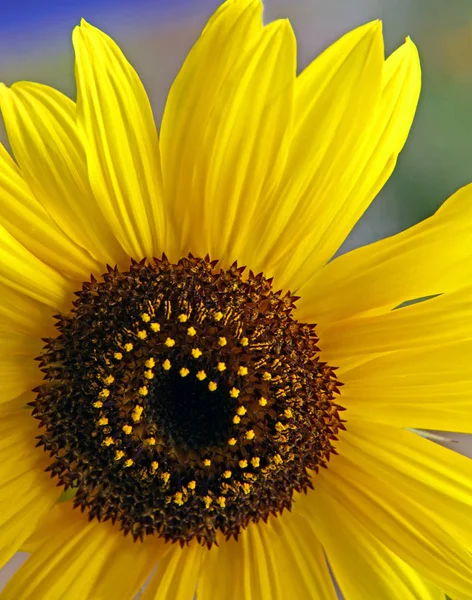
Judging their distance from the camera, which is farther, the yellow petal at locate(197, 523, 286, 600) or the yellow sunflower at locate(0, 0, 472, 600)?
the yellow petal at locate(197, 523, 286, 600)

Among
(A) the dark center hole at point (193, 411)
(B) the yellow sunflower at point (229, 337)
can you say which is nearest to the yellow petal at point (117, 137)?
(B) the yellow sunflower at point (229, 337)

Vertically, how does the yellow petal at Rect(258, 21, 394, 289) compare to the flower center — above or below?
above

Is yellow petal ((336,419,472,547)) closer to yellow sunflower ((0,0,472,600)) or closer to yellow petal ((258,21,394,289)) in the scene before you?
yellow sunflower ((0,0,472,600))

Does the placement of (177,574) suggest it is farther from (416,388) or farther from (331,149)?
(331,149)

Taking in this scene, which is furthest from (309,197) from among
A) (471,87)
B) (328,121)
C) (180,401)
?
(471,87)

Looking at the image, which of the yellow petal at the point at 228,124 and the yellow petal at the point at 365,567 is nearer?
the yellow petal at the point at 228,124

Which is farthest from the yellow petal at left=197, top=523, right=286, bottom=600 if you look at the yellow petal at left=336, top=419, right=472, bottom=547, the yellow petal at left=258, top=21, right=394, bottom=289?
the yellow petal at left=258, top=21, right=394, bottom=289

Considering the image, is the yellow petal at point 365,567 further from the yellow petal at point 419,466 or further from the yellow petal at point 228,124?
the yellow petal at point 228,124

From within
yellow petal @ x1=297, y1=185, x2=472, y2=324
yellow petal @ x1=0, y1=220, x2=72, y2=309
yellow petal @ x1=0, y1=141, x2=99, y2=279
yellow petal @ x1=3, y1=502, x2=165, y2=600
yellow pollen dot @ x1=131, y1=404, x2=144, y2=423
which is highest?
yellow petal @ x1=297, y1=185, x2=472, y2=324

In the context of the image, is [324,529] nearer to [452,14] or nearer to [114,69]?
[114,69]
